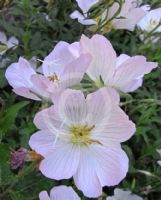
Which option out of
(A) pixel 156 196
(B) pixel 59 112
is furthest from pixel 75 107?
(A) pixel 156 196

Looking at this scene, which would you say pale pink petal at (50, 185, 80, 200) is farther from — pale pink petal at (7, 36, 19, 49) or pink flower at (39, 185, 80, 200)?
pale pink petal at (7, 36, 19, 49)

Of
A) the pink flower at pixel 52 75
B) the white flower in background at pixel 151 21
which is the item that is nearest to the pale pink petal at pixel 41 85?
the pink flower at pixel 52 75

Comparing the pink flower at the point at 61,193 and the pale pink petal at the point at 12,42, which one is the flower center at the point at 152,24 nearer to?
the pale pink petal at the point at 12,42

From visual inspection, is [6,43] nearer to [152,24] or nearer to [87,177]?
[152,24]

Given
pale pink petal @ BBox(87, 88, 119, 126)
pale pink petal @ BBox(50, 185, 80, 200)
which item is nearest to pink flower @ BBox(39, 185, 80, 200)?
pale pink petal @ BBox(50, 185, 80, 200)

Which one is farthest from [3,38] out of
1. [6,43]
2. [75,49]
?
[75,49]

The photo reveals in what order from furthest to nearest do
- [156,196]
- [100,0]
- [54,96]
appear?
1. [156,196]
2. [100,0]
3. [54,96]

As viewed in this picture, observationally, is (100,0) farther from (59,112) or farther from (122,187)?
(59,112)
